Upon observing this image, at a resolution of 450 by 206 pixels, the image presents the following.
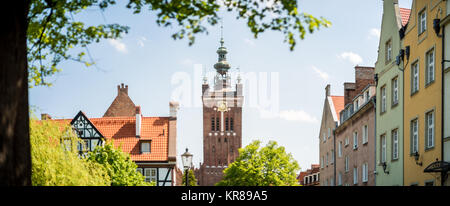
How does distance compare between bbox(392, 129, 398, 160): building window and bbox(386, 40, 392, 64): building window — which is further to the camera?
bbox(386, 40, 392, 64): building window

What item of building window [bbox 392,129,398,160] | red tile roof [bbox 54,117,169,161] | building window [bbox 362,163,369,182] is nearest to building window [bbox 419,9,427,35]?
building window [bbox 392,129,398,160]

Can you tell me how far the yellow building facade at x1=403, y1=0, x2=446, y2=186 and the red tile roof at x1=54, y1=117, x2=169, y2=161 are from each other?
26074 mm

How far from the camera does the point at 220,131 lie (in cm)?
11831

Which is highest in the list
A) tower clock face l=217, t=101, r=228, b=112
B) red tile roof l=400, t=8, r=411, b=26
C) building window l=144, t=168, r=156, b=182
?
tower clock face l=217, t=101, r=228, b=112

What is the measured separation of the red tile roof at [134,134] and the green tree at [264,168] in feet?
35.8

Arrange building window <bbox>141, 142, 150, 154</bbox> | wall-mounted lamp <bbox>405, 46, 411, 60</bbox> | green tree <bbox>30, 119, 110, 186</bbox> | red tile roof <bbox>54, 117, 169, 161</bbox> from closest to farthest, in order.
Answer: green tree <bbox>30, 119, 110, 186</bbox> < wall-mounted lamp <bbox>405, 46, 411, 60</bbox> < red tile roof <bbox>54, 117, 169, 161</bbox> < building window <bbox>141, 142, 150, 154</bbox>

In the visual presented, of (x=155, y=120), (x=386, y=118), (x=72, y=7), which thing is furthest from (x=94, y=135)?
(x=72, y=7)

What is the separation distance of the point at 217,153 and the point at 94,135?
6877 cm

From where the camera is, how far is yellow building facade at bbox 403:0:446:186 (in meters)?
23.8

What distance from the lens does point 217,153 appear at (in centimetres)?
11688

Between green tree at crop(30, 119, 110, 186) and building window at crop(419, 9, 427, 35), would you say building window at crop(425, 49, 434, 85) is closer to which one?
building window at crop(419, 9, 427, 35)

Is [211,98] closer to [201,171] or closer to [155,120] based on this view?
[201,171]

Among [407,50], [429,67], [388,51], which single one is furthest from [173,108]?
[429,67]

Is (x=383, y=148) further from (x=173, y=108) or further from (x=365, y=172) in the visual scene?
(x=173, y=108)
